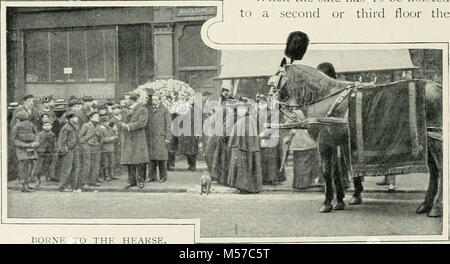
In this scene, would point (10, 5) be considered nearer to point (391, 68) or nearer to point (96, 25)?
point (96, 25)

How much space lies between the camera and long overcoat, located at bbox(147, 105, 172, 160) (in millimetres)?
6051

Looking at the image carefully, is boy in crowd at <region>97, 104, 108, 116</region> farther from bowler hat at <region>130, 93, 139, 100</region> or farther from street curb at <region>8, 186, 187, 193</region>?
street curb at <region>8, 186, 187, 193</region>

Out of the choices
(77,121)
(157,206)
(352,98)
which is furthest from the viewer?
(77,121)

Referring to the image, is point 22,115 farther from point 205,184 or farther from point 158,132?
point 205,184

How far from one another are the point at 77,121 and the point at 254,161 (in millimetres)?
1594

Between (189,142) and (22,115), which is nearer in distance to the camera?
(22,115)

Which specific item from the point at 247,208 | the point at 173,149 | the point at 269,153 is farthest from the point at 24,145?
the point at 269,153

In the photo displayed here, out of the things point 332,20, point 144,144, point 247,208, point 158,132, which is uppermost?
point 332,20

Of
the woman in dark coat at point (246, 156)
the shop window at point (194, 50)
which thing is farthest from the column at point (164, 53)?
the woman in dark coat at point (246, 156)

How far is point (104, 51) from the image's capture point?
597 centimetres

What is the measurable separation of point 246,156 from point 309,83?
935mm
